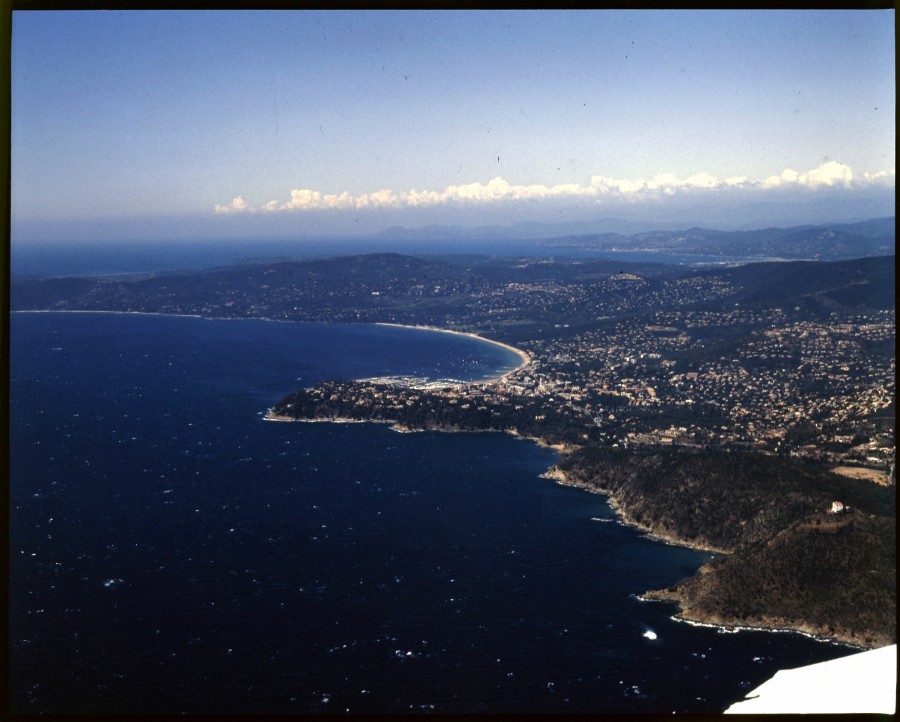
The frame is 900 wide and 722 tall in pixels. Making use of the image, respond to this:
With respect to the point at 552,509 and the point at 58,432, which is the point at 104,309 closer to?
the point at 58,432

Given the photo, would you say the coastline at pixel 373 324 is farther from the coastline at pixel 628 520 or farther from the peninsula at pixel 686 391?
the coastline at pixel 628 520

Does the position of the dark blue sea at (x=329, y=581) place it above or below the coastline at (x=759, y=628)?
above

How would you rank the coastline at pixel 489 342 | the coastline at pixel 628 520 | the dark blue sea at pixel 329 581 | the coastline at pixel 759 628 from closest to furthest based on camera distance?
the dark blue sea at pixel 329 581 → the coastline at pixel 759 628 → the coastline at pixel 628 520 → the coastline at pixel 489 342

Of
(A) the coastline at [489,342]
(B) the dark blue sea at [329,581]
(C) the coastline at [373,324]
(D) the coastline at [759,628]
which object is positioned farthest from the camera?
(C) the coastline at [373,324]

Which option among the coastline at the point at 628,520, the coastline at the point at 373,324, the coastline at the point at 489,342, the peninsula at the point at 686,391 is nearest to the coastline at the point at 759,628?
the peninsula at the point at 686,391

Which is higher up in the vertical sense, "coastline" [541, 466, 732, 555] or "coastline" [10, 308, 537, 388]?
"coastline" [10, 308, 537, 388]

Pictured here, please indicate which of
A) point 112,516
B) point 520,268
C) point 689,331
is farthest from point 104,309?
point 112,516

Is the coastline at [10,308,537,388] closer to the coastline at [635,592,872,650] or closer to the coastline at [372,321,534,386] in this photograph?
the coastline at [372,321,534,386]

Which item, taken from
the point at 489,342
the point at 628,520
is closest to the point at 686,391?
the point at 628,520

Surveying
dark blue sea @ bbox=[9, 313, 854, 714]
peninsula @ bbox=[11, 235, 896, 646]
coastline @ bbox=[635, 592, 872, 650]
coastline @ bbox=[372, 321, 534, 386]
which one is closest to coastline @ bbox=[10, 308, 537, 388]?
coastline @ bbox=[372, 321, 534, 386]
